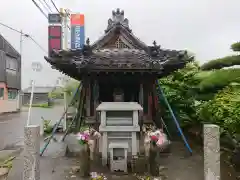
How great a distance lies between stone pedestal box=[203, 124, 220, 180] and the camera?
5.50m

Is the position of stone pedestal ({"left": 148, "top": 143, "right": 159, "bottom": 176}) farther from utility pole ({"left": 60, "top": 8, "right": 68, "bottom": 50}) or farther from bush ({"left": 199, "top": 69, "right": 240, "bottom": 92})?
utility pole ({"left": 60, "top": 8, "right": 68, "bottom": 50})

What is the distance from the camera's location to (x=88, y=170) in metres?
6.71

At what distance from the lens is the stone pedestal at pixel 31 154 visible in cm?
554

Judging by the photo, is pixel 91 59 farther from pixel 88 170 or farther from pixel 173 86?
pixel 173 86

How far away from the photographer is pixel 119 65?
8.29 metres

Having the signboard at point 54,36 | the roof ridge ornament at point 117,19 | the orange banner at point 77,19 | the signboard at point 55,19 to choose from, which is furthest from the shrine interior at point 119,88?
the orange banner at point 77,19

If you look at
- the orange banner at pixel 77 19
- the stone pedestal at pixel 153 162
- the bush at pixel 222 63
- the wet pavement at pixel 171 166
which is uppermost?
the orange banner at pixel 77 19

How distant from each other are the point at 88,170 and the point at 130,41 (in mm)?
5669

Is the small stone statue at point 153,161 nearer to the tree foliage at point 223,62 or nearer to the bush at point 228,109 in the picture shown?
the bush at point 228,109

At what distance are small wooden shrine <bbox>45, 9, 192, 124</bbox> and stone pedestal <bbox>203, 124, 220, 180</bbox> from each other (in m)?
3.31

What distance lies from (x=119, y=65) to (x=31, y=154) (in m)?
4.14

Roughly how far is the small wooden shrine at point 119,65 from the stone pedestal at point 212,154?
3.31 metres

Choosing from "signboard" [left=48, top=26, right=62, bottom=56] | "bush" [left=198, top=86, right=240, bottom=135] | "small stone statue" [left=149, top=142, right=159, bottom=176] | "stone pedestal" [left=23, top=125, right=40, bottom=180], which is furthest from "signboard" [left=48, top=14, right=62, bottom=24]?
"small stone statue" [left=149, top=142, right=159, bottom=176]

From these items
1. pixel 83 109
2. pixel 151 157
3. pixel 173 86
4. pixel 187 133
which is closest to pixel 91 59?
pixel 83 109
